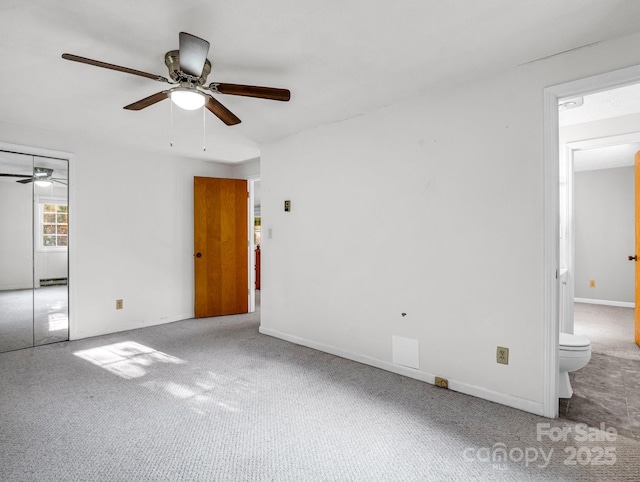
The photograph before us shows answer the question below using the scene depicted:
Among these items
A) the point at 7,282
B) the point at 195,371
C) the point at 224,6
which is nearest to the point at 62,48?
the point at 224,6

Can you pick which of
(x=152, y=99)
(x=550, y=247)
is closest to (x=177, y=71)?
(x=152, y=99)

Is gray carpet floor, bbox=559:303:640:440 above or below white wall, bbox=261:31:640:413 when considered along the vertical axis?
below

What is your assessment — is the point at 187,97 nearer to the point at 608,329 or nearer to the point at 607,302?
the point at 608,329

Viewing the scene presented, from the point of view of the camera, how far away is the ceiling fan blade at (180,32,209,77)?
1.68 m

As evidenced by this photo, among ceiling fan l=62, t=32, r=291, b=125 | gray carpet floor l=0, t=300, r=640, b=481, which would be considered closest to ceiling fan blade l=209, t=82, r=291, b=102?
ceiling fan l=62, t=32, r=291, b=125

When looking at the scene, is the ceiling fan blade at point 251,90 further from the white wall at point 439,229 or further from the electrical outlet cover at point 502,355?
the electrical outlet cover at point 502,355

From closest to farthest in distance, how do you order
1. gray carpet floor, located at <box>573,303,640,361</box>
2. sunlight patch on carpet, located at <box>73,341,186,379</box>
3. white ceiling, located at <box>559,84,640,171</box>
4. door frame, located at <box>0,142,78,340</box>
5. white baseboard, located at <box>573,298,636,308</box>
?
1. white ceiling, located at <box>559,84,640,171</box>
2. sunlight patch on carpet, located at <box>73,341,186,379</box>
3. gray carpet floor, located at <box>573,303,640,361</box>
4. door frame, located at <box>0,142,78,340</box>
5. white baseboard, located at <box>573,298,636,308</box>

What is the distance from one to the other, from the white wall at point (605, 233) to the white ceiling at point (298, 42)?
5.03 metres

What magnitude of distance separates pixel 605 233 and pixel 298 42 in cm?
636

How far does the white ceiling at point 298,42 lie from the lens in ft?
5.68

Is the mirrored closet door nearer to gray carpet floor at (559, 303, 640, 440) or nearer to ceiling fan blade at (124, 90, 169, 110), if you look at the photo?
ceiling fan blade at (124, 90, 169, 110)

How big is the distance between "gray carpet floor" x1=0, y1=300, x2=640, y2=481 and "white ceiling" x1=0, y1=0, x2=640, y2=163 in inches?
89.1

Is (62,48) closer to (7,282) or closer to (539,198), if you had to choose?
(7,282)

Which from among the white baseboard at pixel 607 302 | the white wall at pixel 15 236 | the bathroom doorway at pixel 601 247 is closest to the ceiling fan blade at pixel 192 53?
the bathroom doorway at pixel 601 247
